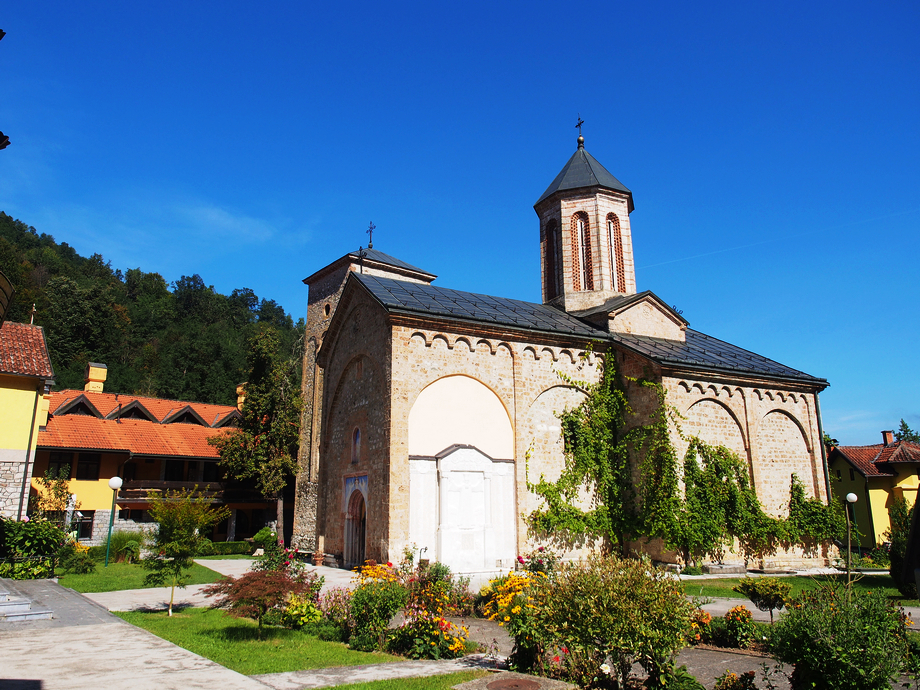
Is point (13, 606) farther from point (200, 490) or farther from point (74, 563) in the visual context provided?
point (200, 490)

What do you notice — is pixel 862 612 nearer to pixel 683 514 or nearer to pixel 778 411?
pixel 683 514

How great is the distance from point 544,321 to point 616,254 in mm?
5687

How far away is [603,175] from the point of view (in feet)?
75.0

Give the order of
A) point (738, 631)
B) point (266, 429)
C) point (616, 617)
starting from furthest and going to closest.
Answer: point (266, 429) < point (738, 631) < point (616, 617)

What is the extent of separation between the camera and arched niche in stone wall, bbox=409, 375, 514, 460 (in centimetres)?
1495

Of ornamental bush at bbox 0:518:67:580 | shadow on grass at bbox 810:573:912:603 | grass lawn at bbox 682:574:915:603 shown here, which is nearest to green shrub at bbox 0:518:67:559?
ornamental bush at bbox 0:518:67:580

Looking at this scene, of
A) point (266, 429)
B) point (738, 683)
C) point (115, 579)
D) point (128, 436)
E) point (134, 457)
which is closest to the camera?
point (738, 683)

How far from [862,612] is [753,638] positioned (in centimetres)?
370

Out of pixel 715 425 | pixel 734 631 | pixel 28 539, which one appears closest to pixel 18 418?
pixel 28 539

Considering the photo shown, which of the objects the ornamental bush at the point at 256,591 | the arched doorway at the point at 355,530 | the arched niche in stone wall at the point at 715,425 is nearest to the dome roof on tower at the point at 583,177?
the arched niche in stone wall at the point at 715,425

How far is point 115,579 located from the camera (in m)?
15.1

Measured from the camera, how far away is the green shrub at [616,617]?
566 cm

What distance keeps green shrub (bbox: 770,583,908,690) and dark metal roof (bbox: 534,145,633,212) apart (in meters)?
18.7

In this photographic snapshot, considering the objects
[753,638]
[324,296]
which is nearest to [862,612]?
[753,638]
